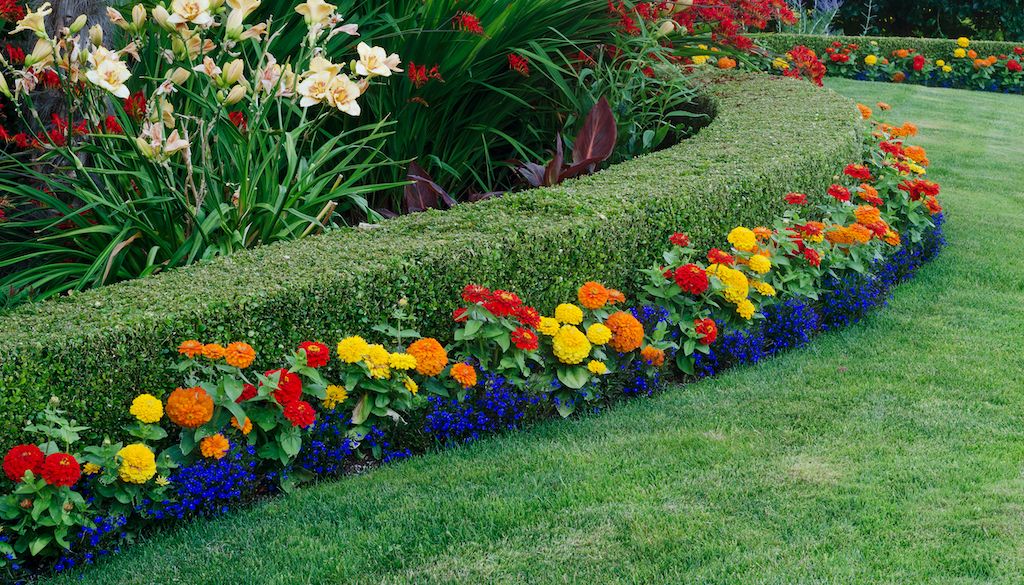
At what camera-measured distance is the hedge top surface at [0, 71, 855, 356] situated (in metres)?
2.98

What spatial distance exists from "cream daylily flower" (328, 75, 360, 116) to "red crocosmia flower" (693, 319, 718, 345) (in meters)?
1.59

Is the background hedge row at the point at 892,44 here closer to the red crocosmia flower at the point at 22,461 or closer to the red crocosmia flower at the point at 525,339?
the red crocosmia flower at the point at 525,339

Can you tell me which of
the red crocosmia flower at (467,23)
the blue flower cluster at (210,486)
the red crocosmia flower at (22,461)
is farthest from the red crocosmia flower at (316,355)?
the red crocosmia flower at (467,23)

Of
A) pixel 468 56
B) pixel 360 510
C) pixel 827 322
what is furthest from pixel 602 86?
pixel 360 510

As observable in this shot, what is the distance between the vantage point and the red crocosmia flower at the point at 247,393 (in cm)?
306

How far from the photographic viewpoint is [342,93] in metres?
3.48

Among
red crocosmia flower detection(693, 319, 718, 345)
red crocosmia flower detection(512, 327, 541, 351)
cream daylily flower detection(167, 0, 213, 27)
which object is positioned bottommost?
red crocosmia flower detection(693, 319, 718, 345)

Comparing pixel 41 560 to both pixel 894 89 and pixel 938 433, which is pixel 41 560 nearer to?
pixel 938 433

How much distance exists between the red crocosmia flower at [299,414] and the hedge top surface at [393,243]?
37 cm

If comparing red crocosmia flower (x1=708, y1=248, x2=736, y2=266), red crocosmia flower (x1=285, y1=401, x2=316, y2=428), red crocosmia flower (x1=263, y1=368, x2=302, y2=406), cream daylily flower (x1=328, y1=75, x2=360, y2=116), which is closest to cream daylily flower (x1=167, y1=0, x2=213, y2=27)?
cream daylily flower (x1=328, y1=75, x2=360, y2=116)

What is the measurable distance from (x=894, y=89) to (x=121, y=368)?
1125 cm

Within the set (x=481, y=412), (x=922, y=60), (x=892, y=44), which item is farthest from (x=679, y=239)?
(x=892, y=44)

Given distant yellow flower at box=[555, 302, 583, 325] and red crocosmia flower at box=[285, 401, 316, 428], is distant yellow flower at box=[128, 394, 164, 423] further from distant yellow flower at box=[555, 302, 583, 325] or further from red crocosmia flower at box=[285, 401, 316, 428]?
distant yellow flower at box=[555, 302, 583, 325]

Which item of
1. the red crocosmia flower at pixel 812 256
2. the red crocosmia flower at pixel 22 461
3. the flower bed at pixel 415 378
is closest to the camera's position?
the red crocosmia flower at pixel 22 461
